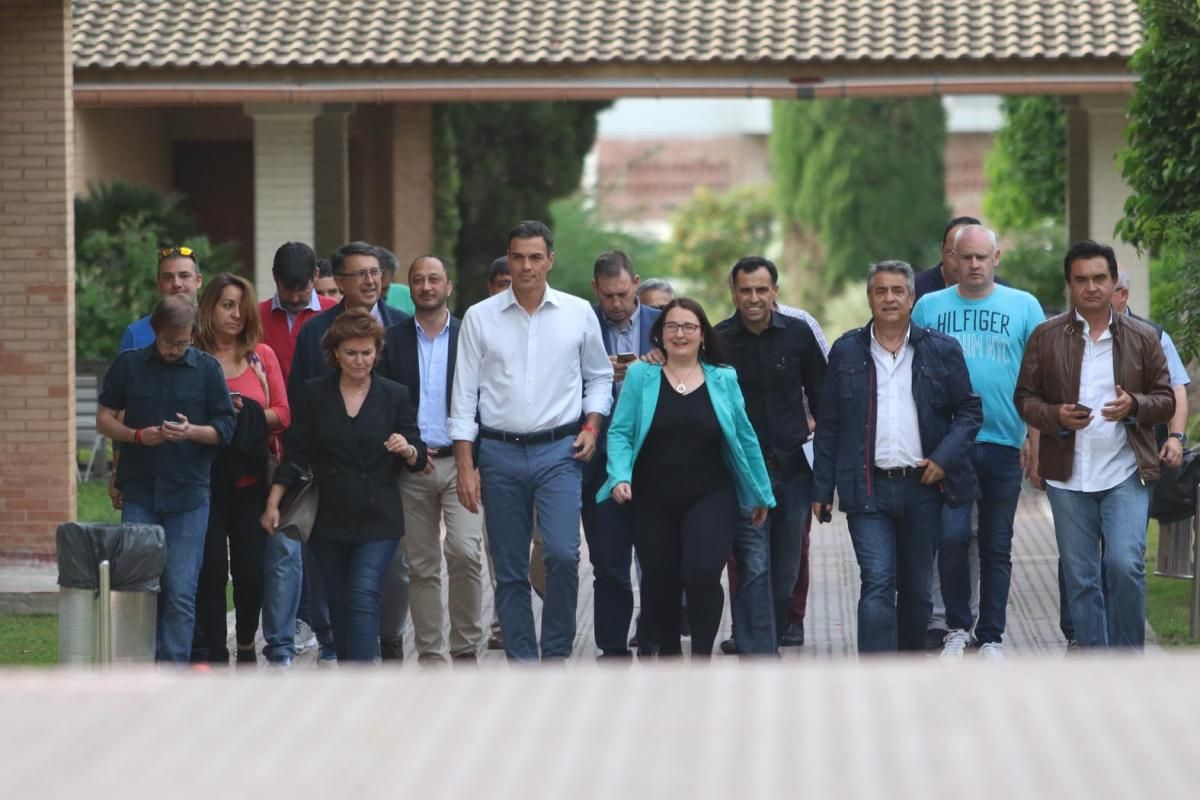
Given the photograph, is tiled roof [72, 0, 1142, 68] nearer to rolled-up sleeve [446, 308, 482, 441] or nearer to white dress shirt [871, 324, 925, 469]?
rolled-up sleeve [446, 308, 482, 441]

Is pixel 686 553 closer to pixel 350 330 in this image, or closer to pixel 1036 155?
pixel 350 330

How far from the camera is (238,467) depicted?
891 centimetres

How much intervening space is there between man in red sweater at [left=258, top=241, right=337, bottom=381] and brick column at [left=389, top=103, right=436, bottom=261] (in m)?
14.9

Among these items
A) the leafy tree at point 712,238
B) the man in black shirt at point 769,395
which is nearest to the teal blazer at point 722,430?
the man in black shirt at point 769,395

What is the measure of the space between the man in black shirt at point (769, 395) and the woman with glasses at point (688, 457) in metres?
0.44

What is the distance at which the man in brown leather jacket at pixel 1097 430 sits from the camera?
8445 mm

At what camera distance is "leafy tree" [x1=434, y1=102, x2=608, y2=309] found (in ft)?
91.2

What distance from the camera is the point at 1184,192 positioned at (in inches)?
446

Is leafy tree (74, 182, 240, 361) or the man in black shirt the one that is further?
leafy tree (74, 182, 240, 361)

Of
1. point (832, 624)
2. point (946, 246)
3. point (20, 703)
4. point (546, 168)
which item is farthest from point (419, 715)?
point (546, 168)

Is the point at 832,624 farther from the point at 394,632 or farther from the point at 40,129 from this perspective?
the point at 40,129

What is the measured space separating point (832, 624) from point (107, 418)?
419 cm

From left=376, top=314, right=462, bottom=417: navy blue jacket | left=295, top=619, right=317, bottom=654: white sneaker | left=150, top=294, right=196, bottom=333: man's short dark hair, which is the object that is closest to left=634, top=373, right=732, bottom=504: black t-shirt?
left=376, top=314, right=462, bottom=417: navy blue jacket

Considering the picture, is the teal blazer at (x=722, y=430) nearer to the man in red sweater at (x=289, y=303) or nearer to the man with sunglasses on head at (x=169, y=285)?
the man in red sweater at (x=289, y=303)
